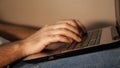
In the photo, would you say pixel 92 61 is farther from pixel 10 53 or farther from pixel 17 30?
pixel 17 30

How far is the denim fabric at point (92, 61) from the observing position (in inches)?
19.7

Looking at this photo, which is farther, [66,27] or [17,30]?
[17,30]

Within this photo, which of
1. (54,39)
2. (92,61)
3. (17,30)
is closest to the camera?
(92,61)

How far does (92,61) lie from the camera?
52 centimetres

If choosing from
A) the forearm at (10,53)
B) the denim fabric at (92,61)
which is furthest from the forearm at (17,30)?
the denim fabric at (92,61)

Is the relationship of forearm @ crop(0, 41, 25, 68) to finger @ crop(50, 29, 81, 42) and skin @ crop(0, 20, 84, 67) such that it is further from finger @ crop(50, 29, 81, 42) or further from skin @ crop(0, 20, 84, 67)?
finger @ crop(50, 29, 81, 42)

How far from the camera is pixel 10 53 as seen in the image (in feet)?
2.27

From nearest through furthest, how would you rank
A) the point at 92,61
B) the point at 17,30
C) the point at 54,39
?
the point at 92,61 < the point at 54,39 < the point at 17,30

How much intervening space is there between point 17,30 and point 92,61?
2.44 feet

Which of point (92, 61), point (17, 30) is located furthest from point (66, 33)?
point (17, 30)

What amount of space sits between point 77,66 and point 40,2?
0.71 m

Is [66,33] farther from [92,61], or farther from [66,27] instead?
[92,61]

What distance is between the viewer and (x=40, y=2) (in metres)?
1.17

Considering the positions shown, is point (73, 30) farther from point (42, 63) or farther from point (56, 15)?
point (56, 15)
